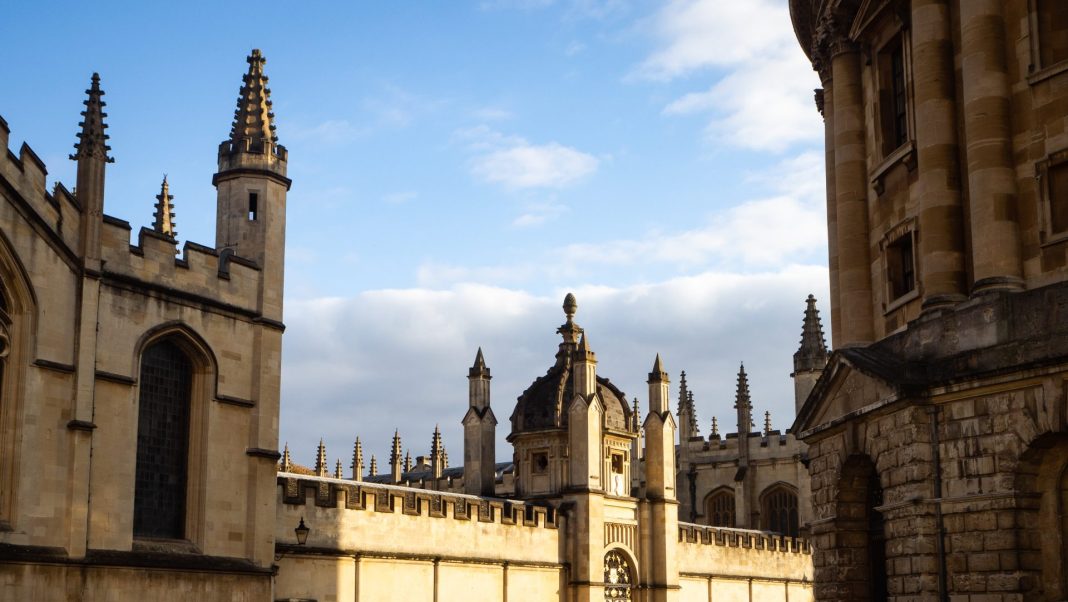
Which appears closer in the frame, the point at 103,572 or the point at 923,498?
the point at 923,498

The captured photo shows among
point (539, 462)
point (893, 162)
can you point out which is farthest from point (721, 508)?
point (893, 162)

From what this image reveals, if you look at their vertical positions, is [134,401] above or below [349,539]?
above

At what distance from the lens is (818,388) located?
80.3ft

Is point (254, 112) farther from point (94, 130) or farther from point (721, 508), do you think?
point (721, 508)

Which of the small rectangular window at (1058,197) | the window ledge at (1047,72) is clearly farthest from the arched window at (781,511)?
the window ledge at (1047,72)

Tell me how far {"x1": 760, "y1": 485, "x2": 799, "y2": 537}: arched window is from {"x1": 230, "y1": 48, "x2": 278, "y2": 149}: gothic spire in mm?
35182

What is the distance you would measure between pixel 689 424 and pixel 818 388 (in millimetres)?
43467

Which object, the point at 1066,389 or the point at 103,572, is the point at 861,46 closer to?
the point at 1066,389

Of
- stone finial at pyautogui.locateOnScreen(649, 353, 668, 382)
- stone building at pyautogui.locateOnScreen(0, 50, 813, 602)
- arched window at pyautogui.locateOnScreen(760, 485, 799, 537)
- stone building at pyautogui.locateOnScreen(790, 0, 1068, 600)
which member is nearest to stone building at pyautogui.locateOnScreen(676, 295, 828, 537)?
arched window at pyautogui.locateOnScreen(760, 485, 799, 537)

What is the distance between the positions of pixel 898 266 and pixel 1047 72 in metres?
4.68

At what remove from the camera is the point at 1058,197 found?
20266 mm

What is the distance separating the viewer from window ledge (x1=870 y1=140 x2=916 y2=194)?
22969mm

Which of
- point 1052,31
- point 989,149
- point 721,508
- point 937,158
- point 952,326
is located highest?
point 1052,31

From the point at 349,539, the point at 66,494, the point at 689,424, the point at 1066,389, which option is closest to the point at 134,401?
the point at 66,494
